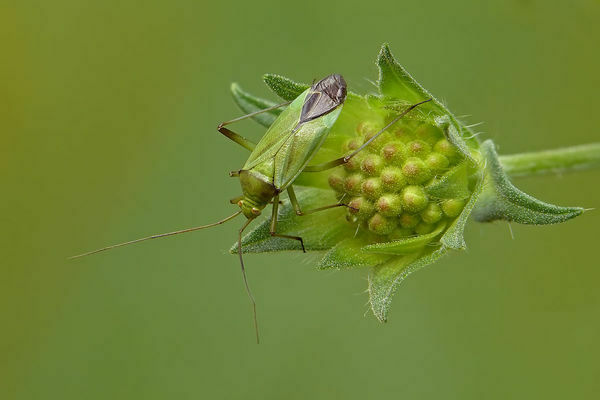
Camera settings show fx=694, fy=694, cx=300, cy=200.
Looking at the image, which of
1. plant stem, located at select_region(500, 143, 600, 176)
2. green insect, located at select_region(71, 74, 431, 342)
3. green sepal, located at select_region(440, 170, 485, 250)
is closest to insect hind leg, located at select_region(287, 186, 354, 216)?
green insect, located at select_region(71, 74, 431, 342)

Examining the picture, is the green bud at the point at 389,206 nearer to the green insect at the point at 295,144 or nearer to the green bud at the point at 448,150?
the green insect at the point at 295,144

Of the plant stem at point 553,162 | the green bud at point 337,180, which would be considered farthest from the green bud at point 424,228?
the plant stem at point 553,162

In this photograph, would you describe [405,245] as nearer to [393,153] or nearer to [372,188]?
[372,188]

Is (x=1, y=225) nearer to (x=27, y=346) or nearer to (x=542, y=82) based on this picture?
(x=27, y=346)

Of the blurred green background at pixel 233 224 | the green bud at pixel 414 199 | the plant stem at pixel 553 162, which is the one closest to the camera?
the green bud at pixel 414 199

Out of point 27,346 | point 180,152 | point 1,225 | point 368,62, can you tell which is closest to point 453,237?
point 368,62

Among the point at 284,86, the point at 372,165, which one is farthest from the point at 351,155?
the point at 284,86

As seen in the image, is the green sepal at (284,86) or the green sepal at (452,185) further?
the green sepal at (284,86)
